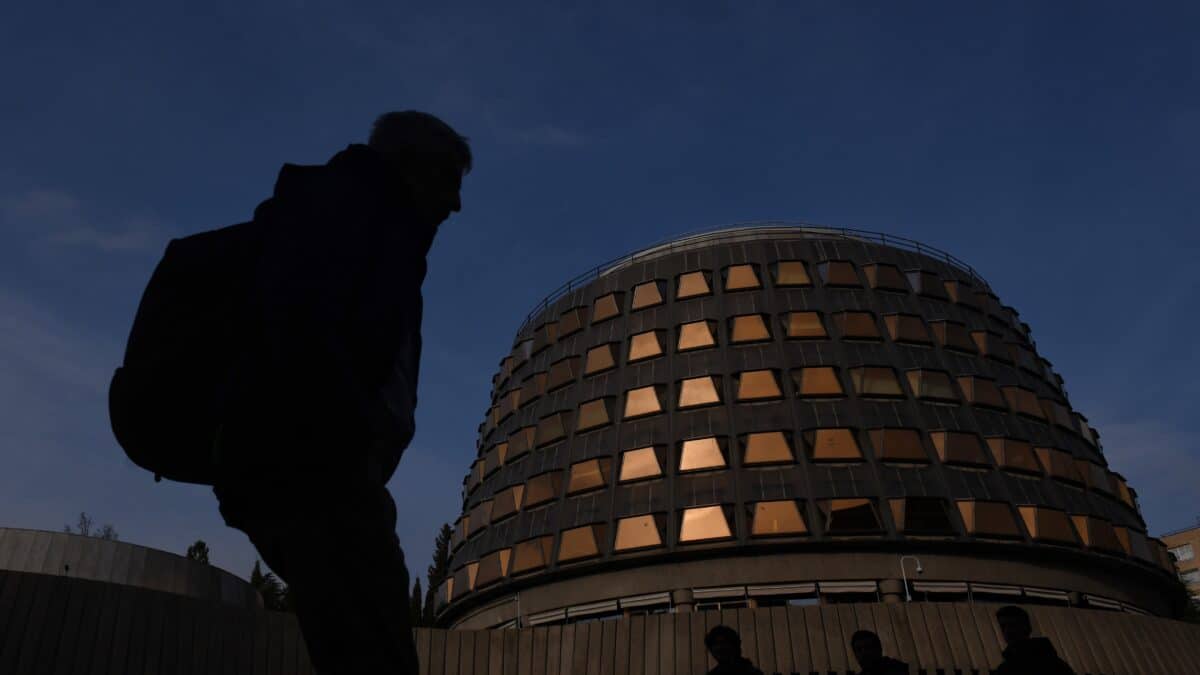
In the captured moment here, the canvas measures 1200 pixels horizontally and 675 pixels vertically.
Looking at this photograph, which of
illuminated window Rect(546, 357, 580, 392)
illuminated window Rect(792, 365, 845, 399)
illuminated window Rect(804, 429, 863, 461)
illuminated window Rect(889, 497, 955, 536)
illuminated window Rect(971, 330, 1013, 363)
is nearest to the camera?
illuminated window Rect(889, 497, 955, 536)

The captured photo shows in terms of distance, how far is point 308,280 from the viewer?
7.04 ft

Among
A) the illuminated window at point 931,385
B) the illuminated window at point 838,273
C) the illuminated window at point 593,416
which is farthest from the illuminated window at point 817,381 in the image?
the illuminated window at point 593,416

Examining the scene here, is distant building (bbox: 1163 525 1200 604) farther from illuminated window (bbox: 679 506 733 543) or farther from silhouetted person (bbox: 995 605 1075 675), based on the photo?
silhouetted person (bbox: 995 605 1075 675)

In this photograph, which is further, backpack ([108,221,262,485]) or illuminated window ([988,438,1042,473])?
illuminated window ([988,438,1042,473])

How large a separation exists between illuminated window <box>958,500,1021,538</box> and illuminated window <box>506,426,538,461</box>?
71.8 ft

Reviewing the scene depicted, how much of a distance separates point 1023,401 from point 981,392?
3.09 metres

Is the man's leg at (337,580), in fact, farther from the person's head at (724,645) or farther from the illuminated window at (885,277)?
the illuminated window at (885,277)

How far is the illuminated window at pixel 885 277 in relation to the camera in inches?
1867

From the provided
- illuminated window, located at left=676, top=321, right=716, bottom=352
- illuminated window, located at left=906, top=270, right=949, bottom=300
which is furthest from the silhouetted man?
illuminated window, located at left=906, top=270, right=949, bottom=300

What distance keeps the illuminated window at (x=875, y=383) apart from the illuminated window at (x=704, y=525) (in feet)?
31.7

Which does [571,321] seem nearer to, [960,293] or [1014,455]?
[960,293]

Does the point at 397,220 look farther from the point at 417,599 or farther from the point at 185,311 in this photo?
the point at 417,599

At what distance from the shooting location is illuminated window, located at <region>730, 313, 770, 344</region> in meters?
44.5

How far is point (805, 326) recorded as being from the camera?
44562 mm
